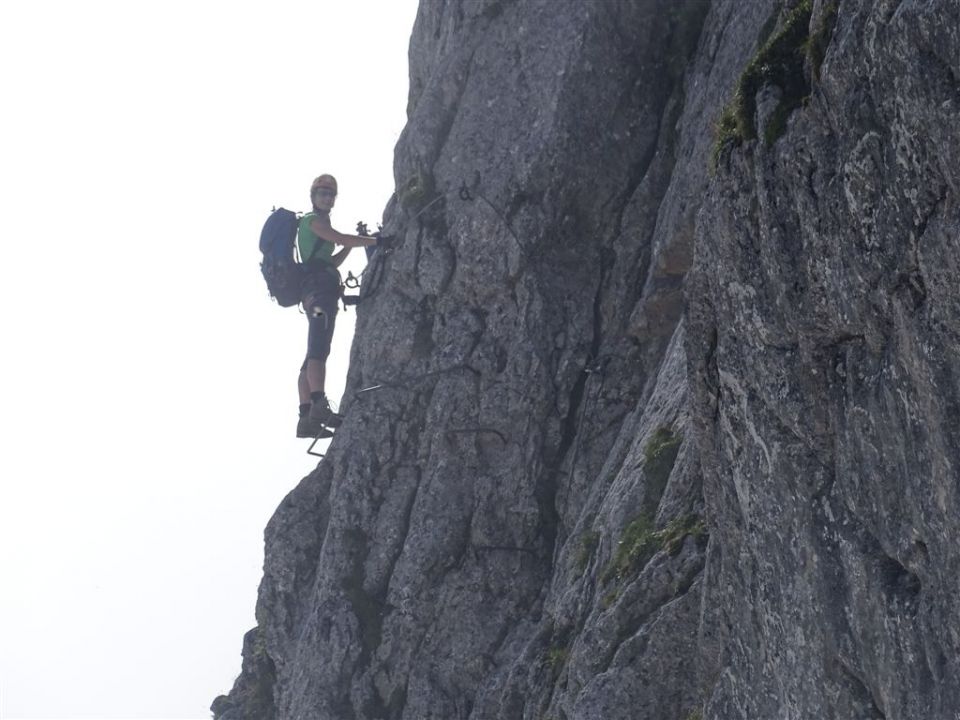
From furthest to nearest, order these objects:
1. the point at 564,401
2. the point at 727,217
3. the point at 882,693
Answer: the point at 564,401
the point at 727,217
the point at 882,693

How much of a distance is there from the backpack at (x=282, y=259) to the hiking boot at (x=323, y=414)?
2.32 m

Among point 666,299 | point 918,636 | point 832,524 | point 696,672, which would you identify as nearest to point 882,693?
point 918,636

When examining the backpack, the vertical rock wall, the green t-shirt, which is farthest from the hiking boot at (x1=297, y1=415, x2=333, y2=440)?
the vertical rock wall

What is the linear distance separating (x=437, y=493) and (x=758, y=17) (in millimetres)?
9155

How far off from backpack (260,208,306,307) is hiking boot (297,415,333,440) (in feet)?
8.55

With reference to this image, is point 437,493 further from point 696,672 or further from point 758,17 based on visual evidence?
point 758,17

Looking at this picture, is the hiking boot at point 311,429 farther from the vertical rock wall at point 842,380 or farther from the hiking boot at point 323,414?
the vertical rock wall at point 842,380

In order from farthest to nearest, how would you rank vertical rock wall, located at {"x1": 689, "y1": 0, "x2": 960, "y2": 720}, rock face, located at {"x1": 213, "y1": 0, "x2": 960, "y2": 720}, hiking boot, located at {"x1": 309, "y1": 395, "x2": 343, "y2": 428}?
hiking boot, located at {"x1": 309, "y1": 395, "x2": 343, "y2": 428} < rock face, located at {"x1": 213, "y1": 0, "x2": 960, "y2": 720} < vertical rock wall, located at {"x1": 689, "y1": 0, "x2": 960, "y2": 720}

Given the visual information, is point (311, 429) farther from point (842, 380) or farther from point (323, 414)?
point (842, 380)

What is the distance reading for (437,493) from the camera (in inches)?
777

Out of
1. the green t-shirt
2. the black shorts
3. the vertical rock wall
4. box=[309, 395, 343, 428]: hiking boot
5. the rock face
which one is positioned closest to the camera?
the vertical rock wall

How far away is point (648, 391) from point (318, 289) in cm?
828

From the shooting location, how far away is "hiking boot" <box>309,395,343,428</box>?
22.6m

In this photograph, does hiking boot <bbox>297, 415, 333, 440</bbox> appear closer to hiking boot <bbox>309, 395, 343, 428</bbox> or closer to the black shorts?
hiking boot <bbox>309, 395, 343, 428</bbox>
